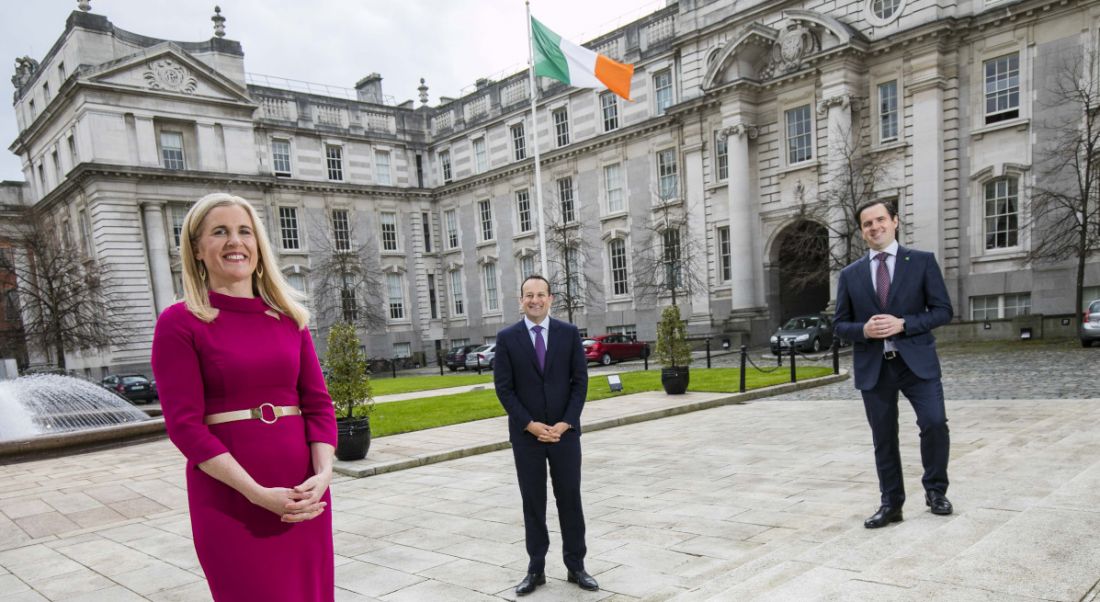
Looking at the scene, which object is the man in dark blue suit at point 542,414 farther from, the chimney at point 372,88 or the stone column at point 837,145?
the chimney at point 372,88

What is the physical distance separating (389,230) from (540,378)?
42.0 metres

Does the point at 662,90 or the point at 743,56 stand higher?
the point at 743,56

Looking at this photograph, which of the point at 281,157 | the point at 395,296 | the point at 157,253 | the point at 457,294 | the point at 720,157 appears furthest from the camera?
the point at 457,294

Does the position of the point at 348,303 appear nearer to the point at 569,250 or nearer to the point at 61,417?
the point at 569,250

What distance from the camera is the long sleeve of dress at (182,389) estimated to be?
2.22m

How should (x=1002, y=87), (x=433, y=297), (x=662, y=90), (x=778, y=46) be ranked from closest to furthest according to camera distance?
(x=1002, y=87) → (x=778, y=46) → (x=662, y=90) → (x=433, y=297)

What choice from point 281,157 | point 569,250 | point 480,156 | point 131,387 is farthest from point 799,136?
point 131,387

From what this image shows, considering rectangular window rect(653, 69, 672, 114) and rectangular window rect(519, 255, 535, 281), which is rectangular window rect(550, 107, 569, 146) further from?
rectangular window rect(519, 255, 535, 281)

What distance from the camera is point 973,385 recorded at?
13469mm

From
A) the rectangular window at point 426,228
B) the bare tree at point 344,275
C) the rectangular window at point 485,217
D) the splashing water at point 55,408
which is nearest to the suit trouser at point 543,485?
the splashing water at point 55,408

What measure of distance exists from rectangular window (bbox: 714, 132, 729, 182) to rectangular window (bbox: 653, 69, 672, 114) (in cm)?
404

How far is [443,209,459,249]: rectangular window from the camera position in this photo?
1793 inches

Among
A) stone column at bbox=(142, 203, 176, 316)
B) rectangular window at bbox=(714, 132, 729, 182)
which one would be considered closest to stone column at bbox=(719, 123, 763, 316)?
rectangular window at bbox=(714, 132, 729, 182)

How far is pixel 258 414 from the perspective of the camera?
242 cm
